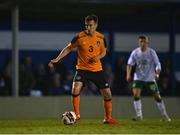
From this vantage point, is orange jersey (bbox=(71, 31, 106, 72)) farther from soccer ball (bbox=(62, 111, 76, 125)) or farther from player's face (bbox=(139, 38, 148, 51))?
player's face (bbox=(139, 38, 148, 51))

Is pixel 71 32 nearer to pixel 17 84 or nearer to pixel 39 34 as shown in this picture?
pixel 39 34

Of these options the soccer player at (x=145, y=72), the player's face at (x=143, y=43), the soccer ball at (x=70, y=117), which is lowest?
the soccer ball at (x=70, y=117)

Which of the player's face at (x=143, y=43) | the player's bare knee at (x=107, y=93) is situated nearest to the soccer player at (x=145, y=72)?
the player's face at (x=143, y=43)

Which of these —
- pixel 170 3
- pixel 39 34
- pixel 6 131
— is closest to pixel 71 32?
pixel 39 34

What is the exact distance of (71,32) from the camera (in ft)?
95.2

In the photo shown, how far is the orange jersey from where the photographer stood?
16.4 meters

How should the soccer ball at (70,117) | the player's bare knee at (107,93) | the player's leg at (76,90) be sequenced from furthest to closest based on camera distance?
the player's bare knee at (107,93) → the player's leg at (76,90) → the soccer ball at (70,117)

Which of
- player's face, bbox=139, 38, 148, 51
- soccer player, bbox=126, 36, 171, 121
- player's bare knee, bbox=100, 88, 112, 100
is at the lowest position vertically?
player's bare knee, bbox=100, 88, 112, 100

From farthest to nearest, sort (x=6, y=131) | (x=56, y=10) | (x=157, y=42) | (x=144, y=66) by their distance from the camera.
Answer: (x=157, y=42)
(x=56, y=10)
(x=144, y=66)
(x=6, y=131)

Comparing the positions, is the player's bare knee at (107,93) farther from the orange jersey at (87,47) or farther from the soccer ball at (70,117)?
the soccer ball at (70,117)

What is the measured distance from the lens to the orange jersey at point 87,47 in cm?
1641

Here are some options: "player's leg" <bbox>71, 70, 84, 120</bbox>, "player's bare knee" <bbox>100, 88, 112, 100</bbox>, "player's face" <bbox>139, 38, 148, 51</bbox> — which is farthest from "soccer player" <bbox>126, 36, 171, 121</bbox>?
"player's leg" <bbox>71, 70, 84, 120</bbox>

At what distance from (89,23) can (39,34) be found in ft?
41.9

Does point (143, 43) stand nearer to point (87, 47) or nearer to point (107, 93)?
point (107, 93)
